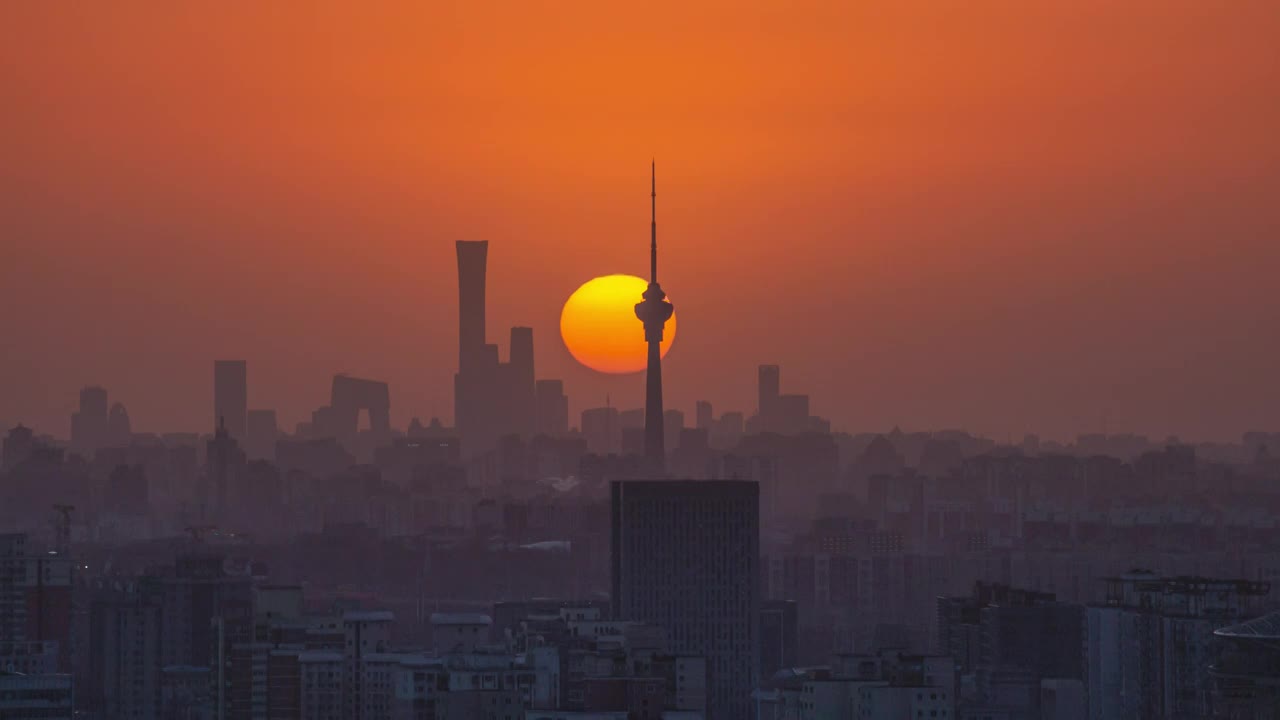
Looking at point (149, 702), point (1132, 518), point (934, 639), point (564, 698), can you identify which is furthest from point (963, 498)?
point (564, 698)

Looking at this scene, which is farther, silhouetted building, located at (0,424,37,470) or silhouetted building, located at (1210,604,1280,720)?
silhouetted building, located at (0,424,37,470)

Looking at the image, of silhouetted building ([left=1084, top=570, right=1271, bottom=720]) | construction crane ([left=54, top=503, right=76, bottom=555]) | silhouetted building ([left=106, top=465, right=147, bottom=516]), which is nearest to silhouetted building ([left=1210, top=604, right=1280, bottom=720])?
silhouetted building ([left=1084, top=570, right=1271, bottom=720])

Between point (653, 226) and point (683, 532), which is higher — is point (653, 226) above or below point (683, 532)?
above

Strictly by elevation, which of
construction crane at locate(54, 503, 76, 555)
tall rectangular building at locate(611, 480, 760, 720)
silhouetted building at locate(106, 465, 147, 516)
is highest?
silhouetted building at locate(106, 465, 147, 516)

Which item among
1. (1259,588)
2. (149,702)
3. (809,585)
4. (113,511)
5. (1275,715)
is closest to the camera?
(1275,715)

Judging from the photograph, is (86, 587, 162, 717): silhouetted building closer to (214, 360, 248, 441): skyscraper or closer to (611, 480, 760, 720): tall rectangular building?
(611, 480, 760, 720): tall rectangular building

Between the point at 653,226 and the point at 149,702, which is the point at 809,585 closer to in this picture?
the point at 653,226

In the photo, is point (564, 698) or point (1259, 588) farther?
point (1259, 588)

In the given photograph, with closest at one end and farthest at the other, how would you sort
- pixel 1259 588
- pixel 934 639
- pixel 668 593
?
pixel 1259 588, pixel 668 593, pixel 934 639
